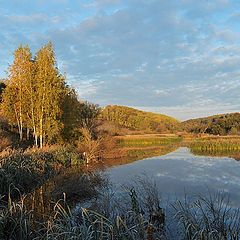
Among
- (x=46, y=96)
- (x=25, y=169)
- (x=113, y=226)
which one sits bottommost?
(x=113, y=226)

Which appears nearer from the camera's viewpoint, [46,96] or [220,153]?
[46,96]

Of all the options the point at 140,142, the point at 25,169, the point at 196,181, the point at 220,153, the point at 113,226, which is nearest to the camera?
the point at 113,226

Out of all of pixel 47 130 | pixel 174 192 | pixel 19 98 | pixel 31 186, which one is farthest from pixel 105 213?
pixel 19 98

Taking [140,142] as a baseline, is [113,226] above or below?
below

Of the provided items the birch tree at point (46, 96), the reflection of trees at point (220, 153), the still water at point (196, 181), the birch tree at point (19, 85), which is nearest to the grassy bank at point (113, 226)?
the still water at point (196, 181)

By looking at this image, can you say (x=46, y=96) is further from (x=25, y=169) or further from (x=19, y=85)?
(x=25, y=169)

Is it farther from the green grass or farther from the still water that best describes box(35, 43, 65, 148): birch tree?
the green grass

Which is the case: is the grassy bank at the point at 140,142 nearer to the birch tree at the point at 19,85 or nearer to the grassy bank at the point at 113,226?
the birch tree at the point at 19,85

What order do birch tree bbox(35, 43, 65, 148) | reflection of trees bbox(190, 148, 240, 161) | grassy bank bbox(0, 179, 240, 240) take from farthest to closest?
reflection of trees bbox(190, 148, 240, 161)
birch tree bbox(35, 43, 65, 148)
grassy bank bbox(0, 179, 240, 240)

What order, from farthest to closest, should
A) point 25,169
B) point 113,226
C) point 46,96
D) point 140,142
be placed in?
point 140,142, point 46,96, point 25,169, point 113,226

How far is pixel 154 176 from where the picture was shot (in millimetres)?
17688

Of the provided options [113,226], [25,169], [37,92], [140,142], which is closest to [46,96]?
[37,92]

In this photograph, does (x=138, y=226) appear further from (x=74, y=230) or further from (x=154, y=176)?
(x=154, y=176)

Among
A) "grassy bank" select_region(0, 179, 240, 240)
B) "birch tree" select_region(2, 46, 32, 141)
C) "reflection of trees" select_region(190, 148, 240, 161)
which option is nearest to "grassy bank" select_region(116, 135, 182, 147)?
"reflection of trees" select_region(190, 148, 240, 161)
